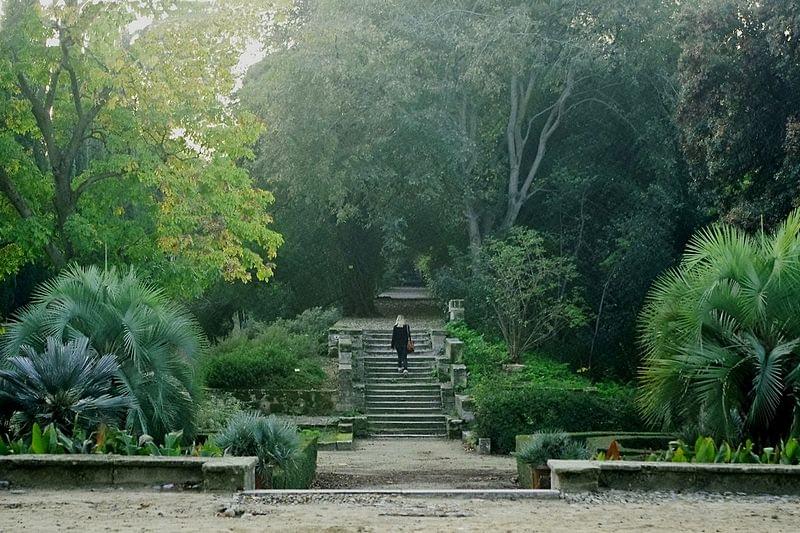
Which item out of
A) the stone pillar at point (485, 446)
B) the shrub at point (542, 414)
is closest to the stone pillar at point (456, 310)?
the shrub at point (542, 414)

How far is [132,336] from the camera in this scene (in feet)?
42.9

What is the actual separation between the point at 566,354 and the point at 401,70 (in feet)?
28.3

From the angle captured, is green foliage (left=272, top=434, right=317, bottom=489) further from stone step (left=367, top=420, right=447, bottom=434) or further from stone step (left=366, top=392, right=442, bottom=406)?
stone step (left=366, top=392, right=442, bottom=406)

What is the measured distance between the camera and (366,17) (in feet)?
95.3

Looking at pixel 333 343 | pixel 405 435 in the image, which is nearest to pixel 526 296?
pixel 333 343

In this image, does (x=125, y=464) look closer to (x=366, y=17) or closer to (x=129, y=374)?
(x=129, y=374)

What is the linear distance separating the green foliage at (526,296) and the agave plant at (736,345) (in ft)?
40.1

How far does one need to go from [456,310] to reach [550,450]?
16.8 m

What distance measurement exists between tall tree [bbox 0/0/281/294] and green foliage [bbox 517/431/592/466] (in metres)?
10.0

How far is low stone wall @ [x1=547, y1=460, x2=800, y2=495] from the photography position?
9648 mm

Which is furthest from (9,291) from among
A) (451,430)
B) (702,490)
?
(702,490)

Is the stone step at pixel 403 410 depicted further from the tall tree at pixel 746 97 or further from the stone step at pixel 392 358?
the tall tree at pixel 746 97

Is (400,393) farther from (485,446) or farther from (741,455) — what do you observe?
(741,455)

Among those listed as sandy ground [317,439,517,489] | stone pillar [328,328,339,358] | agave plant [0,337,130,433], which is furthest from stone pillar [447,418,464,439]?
agave plant [0,337,130,433]
